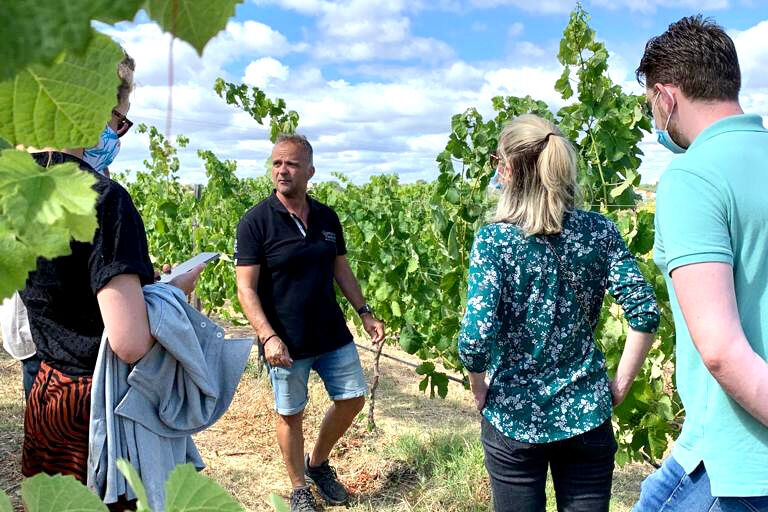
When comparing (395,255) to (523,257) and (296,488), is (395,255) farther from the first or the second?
(523,257)

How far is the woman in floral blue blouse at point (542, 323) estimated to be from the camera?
2.10 m

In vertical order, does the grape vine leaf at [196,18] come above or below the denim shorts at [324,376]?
above

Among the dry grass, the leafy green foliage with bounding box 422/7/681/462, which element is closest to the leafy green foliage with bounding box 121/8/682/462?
the leafy green foliage with bounding box 422/7/681/462

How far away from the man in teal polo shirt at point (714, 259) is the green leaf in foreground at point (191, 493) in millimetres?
1143

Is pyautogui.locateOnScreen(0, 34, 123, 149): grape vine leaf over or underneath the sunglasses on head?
underneath

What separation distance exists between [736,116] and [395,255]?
4.19m

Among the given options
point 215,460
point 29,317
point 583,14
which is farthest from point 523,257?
point 215,460

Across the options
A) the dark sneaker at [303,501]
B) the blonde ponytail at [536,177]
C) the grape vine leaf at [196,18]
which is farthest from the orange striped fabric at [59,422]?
the dark sneaker at [303,501]

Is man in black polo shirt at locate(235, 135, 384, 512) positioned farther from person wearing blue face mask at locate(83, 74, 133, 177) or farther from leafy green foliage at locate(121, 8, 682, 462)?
person wearing blue face mask at locate(83, 74, 133, 177)

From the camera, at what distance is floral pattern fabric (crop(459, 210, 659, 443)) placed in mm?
2094

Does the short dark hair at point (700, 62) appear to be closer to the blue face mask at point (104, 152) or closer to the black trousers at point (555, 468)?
the black trousers at point (555, 468)

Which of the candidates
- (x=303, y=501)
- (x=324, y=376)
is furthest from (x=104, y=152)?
(x=303, y=501)

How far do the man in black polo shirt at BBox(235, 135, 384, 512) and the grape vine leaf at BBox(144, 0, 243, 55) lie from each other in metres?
3.16

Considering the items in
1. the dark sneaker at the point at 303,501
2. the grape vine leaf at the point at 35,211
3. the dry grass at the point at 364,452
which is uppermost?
the grape vine leaf at the point at 35,211
